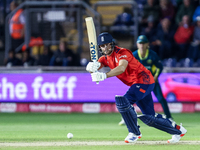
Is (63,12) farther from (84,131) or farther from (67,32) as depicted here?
(84,131)

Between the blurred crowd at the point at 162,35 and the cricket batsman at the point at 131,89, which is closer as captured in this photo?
the cricket batsman at the point at 131,89

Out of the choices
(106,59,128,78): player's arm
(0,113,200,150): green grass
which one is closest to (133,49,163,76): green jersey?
(0,113,200,150): green grass

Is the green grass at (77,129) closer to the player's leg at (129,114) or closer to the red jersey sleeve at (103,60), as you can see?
the player's leg at (129,114)

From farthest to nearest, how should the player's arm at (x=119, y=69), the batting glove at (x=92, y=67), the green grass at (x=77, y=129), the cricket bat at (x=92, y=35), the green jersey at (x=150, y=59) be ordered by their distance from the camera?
the green jersey at (x=150, y=59) < the green grass at (x=77, y=129) < the cricket bat at (x=92, y=35) < the batting glove at (x=92, y=67) < the player's arm at (x=119, y=69)

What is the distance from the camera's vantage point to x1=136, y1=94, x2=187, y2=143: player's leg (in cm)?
580

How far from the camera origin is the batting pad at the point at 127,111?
561 centimetres

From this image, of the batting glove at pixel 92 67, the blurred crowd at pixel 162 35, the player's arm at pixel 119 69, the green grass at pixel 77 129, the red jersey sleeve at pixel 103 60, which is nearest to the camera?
the player's arm at pixel 119 69

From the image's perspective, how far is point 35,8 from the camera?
13.3 meters

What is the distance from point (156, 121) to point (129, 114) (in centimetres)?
45

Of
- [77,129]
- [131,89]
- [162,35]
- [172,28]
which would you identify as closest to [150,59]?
[77,129]

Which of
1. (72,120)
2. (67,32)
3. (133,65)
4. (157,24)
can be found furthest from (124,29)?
(133,65)

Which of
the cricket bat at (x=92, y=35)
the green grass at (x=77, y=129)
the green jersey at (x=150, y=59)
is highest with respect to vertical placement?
the cricket bat at (x=92, y=35)

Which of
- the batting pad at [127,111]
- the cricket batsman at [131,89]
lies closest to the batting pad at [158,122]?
the cricket batsman at [131,89]

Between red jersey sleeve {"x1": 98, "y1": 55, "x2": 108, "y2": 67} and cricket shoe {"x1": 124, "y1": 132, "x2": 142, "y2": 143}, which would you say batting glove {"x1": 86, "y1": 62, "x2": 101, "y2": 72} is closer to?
red jersey sleeve {"x1": 98, "y1": 55, "x2": 108, "y2": 67}
